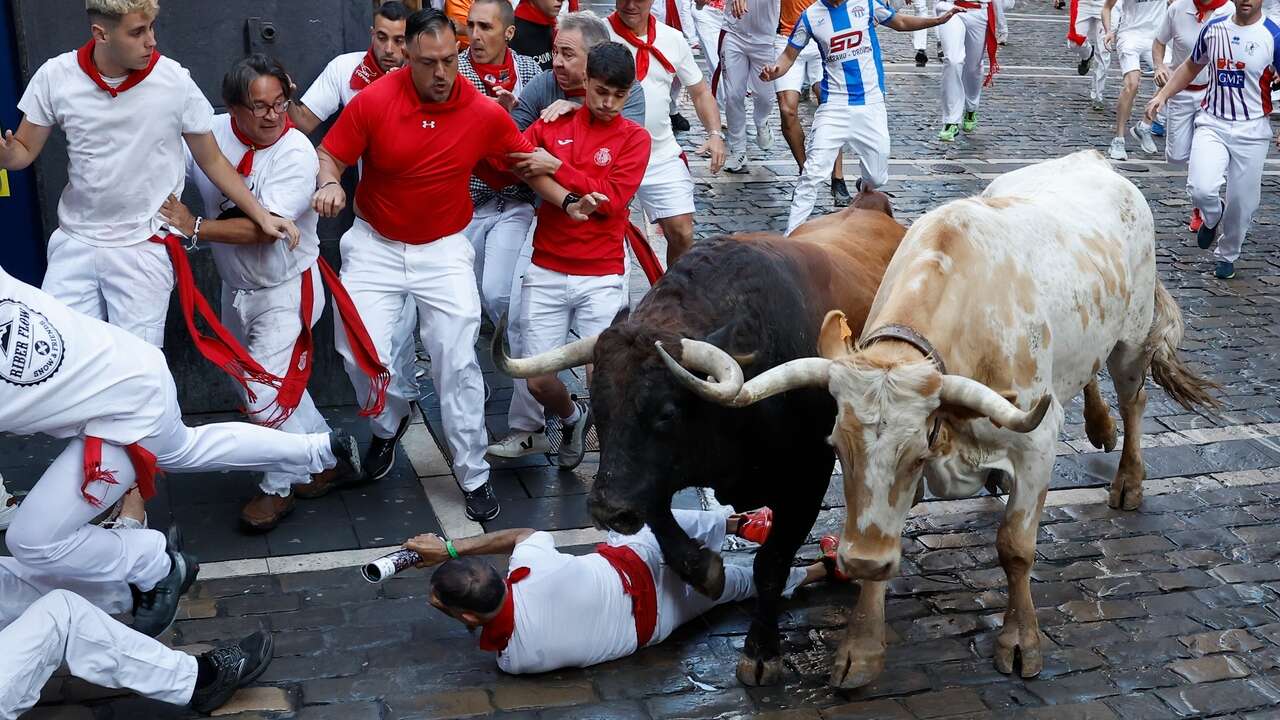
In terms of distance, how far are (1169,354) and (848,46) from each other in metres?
4.75

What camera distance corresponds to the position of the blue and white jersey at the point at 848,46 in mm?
11391

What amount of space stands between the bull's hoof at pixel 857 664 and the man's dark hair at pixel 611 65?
3.09 metres

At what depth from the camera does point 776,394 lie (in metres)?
5.36

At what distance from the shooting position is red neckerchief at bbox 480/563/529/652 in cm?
536

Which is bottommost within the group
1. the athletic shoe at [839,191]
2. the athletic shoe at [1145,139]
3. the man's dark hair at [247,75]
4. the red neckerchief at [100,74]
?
the athletic shoe at [1145,139]

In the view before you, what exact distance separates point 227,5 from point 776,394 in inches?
168

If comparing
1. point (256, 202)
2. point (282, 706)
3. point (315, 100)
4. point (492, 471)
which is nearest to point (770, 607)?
point (282, 706)

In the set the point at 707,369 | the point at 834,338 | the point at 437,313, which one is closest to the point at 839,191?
the point at 437,313

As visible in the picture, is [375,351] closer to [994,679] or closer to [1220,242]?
[994,679]

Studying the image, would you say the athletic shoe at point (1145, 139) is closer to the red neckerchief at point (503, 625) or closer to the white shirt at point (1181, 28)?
the white shirt at point (1181, 28)

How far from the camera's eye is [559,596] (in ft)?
18.0

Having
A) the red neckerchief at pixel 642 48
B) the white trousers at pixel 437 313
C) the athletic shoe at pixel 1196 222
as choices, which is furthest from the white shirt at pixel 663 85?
the athletic shoe at pixel 1196 222

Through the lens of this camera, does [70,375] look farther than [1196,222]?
No

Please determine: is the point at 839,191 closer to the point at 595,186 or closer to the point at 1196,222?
the point at 1196,222
